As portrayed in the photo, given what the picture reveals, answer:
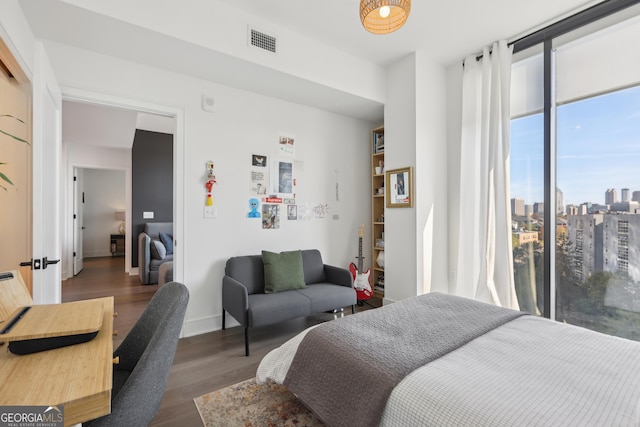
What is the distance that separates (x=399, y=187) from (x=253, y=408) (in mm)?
2651

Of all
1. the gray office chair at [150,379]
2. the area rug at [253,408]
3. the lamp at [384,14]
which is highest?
the lamp at [384,14]

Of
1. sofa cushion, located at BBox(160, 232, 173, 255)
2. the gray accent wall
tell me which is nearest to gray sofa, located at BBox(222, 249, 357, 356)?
sofa cushion, located at BBox(160, 232, 173, 255)

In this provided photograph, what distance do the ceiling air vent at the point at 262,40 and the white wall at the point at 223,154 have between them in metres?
0.64

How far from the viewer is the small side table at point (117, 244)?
25.8ft

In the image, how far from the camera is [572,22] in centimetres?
264

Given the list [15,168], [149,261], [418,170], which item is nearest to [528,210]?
[418,170]

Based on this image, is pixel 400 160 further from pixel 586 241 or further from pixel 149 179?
pixel 149 179

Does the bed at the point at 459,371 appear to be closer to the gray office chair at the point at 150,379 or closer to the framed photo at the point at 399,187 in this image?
the gray office chair at the point at 150,379

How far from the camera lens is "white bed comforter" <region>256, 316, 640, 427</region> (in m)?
1.01

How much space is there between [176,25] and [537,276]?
3.95 m

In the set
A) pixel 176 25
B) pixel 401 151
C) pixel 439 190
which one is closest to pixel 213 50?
pixel 176 25

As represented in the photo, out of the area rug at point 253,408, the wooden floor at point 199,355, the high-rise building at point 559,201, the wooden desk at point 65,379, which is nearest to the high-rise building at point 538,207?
the high-rise building at point 559,201

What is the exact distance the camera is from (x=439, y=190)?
355 cm

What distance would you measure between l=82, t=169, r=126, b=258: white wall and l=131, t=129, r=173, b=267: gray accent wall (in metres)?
3.15
